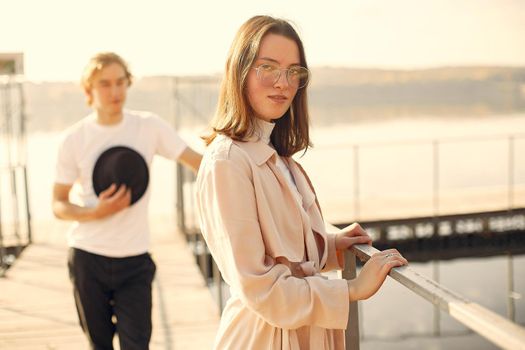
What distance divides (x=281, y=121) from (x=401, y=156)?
18.2 meters

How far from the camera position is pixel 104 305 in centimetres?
241

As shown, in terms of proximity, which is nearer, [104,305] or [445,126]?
[104,305]

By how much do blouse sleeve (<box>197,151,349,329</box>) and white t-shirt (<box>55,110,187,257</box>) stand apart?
1078 millimetres

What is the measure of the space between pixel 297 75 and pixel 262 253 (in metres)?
0.30

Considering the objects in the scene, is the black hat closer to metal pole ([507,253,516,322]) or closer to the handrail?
the handrail

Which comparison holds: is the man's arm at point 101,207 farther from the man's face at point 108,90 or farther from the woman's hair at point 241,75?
the woman's hair at point 241,75

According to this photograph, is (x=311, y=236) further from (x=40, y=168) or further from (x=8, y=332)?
(x=40, y=168)

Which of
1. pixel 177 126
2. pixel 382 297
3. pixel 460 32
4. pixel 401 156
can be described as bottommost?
pixel 382 297

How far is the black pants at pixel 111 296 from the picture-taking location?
2369 millimetres

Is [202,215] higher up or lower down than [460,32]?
lower down

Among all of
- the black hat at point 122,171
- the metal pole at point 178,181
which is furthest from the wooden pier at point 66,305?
the black hat at point 122,171

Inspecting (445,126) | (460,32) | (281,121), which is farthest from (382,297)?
(460,32)

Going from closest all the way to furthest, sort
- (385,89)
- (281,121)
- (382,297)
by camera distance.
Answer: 1. (281,121)
2. (382,297)
3. (385,89)

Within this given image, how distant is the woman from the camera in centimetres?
130
